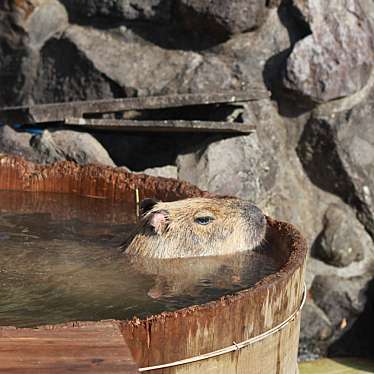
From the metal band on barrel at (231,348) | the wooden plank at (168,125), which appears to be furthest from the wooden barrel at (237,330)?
the wooden plank at (168,125)

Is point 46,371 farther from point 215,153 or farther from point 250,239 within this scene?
point 215,153

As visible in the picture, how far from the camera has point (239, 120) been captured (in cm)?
612

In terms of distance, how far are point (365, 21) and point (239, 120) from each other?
3.96 ft

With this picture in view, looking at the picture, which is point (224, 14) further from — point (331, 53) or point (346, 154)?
point (346, 154)

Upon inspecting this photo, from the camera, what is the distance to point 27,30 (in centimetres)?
678

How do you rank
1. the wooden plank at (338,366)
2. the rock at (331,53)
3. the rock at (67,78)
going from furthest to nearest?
the rock at (67,78) → the rock at (331,53) → the wooden plank at (338,366)

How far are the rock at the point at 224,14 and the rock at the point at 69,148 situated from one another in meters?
1.21

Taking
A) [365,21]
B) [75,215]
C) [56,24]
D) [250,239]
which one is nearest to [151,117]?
[56,24]

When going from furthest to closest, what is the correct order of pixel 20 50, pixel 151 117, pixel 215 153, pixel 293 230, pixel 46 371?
pixel 20 50 < pixel 151 117 < pixel 215 153 < pixel 293 230 < pixel 46 371

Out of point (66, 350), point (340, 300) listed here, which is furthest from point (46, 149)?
point (66, 350)

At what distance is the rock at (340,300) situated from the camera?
242 inches

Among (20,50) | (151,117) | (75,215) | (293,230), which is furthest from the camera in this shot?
(20,50)

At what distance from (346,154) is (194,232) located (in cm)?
273

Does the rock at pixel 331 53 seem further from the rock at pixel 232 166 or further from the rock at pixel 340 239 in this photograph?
the rock at pixel 340 239
